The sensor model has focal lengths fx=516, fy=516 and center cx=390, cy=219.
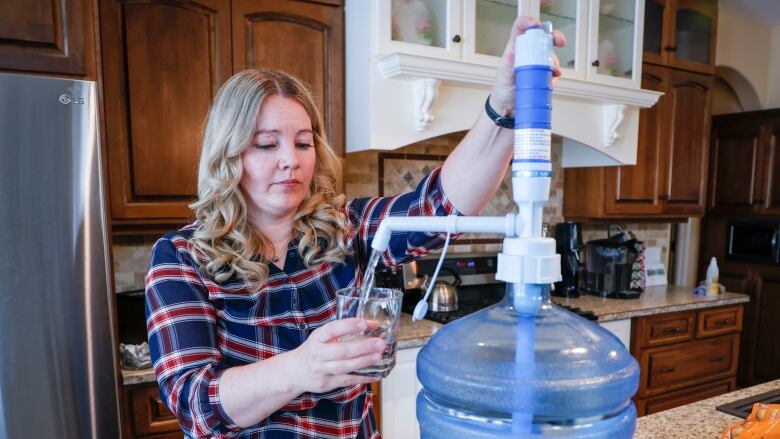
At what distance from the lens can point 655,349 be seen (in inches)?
105

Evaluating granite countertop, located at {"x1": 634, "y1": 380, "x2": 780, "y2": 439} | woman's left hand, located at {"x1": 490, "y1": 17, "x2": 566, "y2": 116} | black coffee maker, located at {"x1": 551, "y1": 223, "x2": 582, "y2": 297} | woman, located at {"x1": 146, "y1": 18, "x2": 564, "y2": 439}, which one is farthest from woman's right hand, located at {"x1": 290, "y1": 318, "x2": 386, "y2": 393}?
black coffee maker, located at {"x1": 551, "y1": 223, "x2": 582, "y2": 297}

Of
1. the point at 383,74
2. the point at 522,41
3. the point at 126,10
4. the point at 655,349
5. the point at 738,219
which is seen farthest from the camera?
the point at 738,219

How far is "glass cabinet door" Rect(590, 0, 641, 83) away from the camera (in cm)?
257

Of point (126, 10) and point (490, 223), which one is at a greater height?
point (126, 10)

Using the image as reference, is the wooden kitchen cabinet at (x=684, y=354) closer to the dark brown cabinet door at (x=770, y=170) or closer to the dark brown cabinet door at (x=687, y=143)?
the dark brown cabinet door at (x=687, y=143)

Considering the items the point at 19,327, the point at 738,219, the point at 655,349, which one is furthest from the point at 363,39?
the point at 738,219

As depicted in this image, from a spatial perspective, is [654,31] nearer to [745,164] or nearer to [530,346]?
[745,164]

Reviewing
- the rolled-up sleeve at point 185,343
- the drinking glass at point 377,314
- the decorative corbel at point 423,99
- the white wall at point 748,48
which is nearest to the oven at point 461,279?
the decorative corbel at point 423,99

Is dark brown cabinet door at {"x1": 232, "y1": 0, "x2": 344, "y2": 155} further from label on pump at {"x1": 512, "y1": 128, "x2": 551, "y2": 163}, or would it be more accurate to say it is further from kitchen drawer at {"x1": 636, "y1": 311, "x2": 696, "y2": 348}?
kitchen drawer at {"x1": 636, "y1": 311, "x2": 696, "y2": 348}

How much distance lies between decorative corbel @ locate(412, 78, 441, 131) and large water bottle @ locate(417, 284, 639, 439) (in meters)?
1.57

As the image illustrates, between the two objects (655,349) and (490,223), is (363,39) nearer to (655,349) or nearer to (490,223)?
(490,223)

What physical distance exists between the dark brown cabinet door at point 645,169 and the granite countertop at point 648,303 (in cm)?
49

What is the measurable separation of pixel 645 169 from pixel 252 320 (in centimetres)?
267

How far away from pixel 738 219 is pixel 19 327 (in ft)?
14.1
